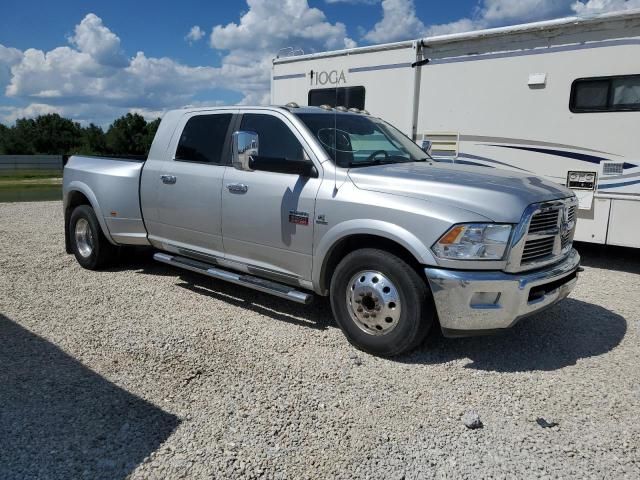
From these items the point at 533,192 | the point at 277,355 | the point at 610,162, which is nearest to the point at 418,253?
the point at 533,192

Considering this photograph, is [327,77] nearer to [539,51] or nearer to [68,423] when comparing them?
[539,51]

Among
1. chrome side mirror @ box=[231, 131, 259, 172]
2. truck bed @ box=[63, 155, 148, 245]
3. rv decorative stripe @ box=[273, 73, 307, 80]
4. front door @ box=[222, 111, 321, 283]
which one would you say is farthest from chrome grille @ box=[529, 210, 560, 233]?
rv decorative stripe @ box=[273, 73, 307, 80]

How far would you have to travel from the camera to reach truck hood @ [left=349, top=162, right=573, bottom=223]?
11.8ft

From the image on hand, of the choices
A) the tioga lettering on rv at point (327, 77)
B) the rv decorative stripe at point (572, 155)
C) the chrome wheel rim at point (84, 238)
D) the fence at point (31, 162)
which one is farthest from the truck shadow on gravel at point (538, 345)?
the fence at point (31, 162)

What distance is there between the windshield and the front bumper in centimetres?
134

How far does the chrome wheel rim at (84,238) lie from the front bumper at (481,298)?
4565 mm

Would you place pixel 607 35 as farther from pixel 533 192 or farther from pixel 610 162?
pixel 533 192

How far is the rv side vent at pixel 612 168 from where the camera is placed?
21.1 feet

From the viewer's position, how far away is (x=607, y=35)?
6398mm

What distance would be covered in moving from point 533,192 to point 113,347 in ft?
11.2

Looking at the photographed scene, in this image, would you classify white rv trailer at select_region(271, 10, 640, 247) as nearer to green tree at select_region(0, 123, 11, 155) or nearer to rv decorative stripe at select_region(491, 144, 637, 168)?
rv decorative stripe at select_region(491, 144, 637, 168)

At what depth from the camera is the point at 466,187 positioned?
12.2 ft

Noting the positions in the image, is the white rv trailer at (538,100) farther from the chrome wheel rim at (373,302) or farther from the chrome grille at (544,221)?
the chrome wheel rim at (373,302)

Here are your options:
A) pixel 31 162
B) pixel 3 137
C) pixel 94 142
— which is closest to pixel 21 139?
pixel 3 137
